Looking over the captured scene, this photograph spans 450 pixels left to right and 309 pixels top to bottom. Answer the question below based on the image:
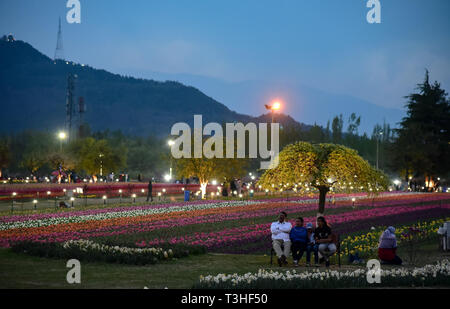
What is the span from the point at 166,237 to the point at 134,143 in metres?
167

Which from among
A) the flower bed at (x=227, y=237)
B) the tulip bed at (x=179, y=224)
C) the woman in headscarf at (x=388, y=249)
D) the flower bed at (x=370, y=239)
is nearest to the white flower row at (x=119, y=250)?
the tulip bed at (x=179, y=224)

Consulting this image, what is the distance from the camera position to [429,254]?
19203 mm

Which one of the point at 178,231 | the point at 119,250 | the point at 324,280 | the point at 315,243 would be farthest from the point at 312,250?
the point at 178,231

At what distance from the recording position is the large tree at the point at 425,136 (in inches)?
3228

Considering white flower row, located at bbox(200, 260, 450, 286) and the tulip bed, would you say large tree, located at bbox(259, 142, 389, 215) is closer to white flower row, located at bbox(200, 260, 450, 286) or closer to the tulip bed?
the tulip bed

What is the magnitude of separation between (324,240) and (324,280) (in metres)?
3.96

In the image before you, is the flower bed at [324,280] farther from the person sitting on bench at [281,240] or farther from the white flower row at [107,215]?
the white flower row at [107,215]

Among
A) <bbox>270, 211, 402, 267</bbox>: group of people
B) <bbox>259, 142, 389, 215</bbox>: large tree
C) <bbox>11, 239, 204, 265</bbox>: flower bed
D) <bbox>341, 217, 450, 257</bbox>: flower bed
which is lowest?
<bbox>341, 217, 450, 257</bbox>: flower bed

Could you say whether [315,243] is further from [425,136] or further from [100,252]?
[425,136]

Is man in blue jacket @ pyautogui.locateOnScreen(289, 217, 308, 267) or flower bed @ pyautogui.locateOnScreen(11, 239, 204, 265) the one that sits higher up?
man in blue jacket @ pyautogui.locateOnScreen(289, 217, 308, 267)

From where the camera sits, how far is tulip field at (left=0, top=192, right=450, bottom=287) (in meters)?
17.9

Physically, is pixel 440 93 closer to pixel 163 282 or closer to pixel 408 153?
pixel 408 153

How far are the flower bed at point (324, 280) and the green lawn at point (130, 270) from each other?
93cm

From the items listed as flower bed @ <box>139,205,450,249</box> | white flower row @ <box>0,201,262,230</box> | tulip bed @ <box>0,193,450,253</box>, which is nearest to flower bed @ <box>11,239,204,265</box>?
tulip bed @ <box>0,193,450,253</box>
